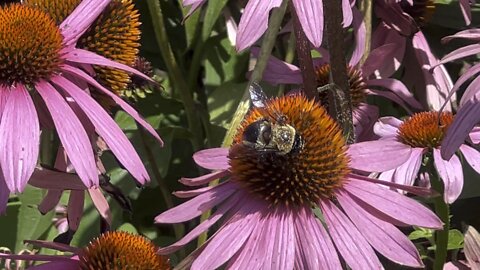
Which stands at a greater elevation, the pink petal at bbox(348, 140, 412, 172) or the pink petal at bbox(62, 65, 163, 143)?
the pink petal at bbox(62, 65, 163, 143)

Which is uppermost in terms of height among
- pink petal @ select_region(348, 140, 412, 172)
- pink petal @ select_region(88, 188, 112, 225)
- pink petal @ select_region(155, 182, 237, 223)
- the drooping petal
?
pink petal @ select_region(348, 140, 412, 172)

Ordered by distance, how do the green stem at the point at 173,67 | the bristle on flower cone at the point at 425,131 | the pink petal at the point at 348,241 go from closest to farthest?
the pink petal at the point at 348,241 < the bristle on flower cone at the point at 425,131 < the green stem at the point at 173,67

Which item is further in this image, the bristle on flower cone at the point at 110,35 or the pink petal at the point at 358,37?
the pink petal at the point at 358,37

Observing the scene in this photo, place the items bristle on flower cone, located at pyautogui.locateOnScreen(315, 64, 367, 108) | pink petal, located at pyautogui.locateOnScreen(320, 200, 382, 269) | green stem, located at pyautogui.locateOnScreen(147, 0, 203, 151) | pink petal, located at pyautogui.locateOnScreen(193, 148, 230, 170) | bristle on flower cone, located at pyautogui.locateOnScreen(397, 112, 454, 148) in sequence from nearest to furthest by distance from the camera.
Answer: pink petal, located at pyautogui.locateOnScreen(320, 200, 382, 269) → pink petal, located at pyautogui.locateOnScreen(193, 148, 230, 170) → bristle on flower cone, located at pyautogui.locateOnScreen(397, 112, 454, 148) → bristle on flower cone, located at pyautogui.locateOnScreen(315, 64, 367, 108) → green stem, located at pyautogui.locateOnScreen(147, 0, 203, 151)

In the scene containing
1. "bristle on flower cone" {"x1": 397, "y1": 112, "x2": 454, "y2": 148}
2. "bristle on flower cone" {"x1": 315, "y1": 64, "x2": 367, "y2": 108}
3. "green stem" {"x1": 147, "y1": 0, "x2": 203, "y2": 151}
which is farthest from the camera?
"green stem" {"x1": 147, "y1": 0, "x2": 203, "y2": 151}

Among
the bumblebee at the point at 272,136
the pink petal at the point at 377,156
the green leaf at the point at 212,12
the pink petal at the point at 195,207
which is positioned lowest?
the pink petal at the point at 195,207

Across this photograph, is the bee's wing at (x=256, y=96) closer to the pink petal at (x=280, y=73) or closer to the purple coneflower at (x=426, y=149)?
the purple coneflower at (x=426, y=149)

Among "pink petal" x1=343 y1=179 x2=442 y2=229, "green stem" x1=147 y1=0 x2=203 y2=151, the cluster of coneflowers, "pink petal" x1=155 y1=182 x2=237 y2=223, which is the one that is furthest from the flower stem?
"green stem" x1=147 y1=0 x2=203 y2=151

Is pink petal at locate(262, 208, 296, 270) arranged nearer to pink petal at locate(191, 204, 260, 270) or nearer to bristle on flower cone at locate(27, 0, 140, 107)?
pink petal at locate(191, 204, 260, 270)

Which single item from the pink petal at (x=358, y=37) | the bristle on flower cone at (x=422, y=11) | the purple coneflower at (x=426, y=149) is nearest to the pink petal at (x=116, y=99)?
the purple coneflower at (x=426, y=149)
